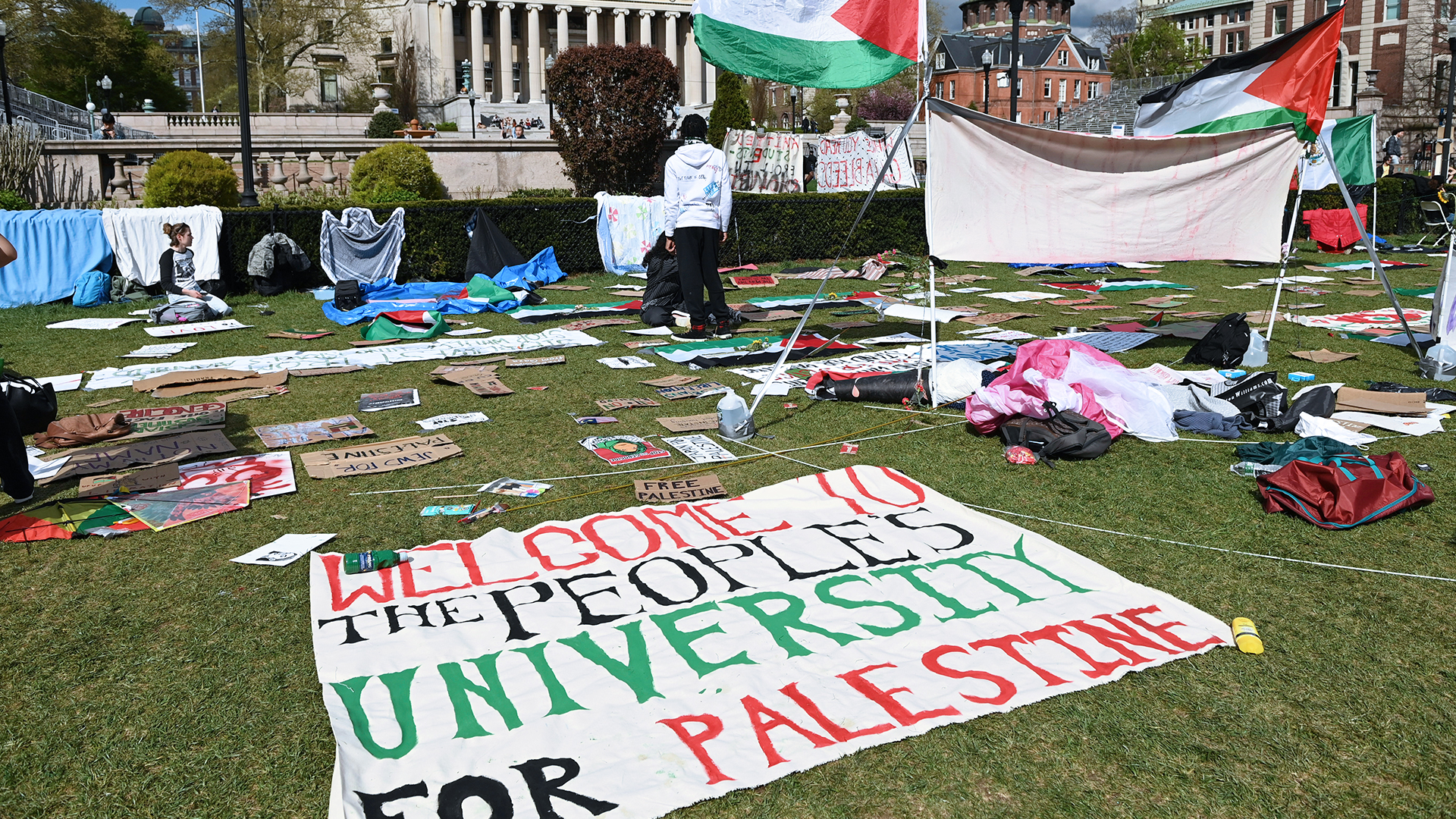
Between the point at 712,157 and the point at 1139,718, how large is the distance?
6.99 meters

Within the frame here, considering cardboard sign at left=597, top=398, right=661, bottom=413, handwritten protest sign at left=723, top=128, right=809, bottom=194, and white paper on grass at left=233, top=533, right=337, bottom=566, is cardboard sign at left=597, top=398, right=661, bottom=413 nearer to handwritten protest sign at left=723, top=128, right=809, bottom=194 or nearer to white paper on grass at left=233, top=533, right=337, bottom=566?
white paper on grass at left=233, top=533, right=337, bottom=566

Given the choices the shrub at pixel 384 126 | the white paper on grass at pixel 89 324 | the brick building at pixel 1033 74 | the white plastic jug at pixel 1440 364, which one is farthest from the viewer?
the brick building at pixel 1033 74

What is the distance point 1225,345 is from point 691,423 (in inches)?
179

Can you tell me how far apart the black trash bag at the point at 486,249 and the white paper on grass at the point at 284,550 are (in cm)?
1005

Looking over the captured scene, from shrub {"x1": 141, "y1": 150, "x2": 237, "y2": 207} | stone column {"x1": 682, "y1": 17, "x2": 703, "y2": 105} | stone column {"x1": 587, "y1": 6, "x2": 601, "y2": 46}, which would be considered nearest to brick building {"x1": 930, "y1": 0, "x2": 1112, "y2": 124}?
stone column {"x1": 682, "y1": 17, "x2": 703, "y2": 105}

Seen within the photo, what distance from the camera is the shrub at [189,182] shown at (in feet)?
55.9

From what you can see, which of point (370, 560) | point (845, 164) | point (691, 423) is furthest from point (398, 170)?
point (370, 560)

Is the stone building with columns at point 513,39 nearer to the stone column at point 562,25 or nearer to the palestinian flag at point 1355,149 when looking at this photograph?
the stone column at point 562,25

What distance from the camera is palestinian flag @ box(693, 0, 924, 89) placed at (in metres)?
6.47

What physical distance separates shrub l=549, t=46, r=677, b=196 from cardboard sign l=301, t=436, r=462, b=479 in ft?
61.9

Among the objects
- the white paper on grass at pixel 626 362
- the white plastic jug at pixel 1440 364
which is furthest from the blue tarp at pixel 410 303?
the white plastic jug at pixel 1440 364

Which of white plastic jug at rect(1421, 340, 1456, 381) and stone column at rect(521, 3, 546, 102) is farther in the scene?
stone column at rect(521, 3, 546, 102)

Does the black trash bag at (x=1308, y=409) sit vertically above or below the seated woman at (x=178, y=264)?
below

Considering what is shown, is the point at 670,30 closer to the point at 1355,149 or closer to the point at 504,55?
the point at 504,55
